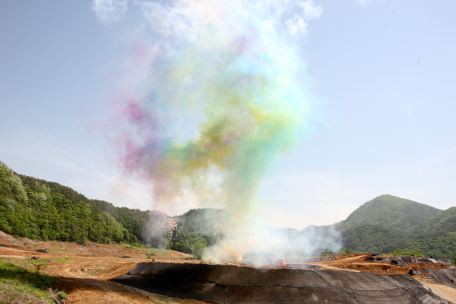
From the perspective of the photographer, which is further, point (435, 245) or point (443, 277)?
point (435, 245)

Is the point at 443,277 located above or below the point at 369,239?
below

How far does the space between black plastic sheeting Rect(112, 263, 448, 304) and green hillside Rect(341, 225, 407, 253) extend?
126 meters

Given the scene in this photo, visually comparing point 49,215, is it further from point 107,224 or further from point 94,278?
point 94,278

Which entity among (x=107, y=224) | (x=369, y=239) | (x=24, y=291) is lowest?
(x=24, y=291)

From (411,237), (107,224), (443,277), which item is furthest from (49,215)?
(411,237)

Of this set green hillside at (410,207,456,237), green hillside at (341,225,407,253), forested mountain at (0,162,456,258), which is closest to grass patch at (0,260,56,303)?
forested mountain at (0,162,456,258)

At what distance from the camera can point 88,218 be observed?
76062 mm

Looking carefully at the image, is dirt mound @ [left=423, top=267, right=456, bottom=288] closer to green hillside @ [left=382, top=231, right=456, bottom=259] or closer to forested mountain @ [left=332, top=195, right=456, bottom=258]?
green hillside @ [left=382, top=231, right=456, bottom=259]

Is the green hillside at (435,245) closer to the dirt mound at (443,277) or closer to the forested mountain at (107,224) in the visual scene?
the forested mountain at (107,224)

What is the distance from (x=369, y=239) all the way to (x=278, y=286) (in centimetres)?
14687

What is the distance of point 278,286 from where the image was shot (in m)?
17.4

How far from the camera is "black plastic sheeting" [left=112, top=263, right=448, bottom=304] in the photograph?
16.7 m

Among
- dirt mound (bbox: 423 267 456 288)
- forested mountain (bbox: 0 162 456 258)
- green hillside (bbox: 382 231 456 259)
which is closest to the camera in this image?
dirt mound (bbox: 423 267 456 288)

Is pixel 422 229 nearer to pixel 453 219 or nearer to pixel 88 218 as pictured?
pixel 453 219
